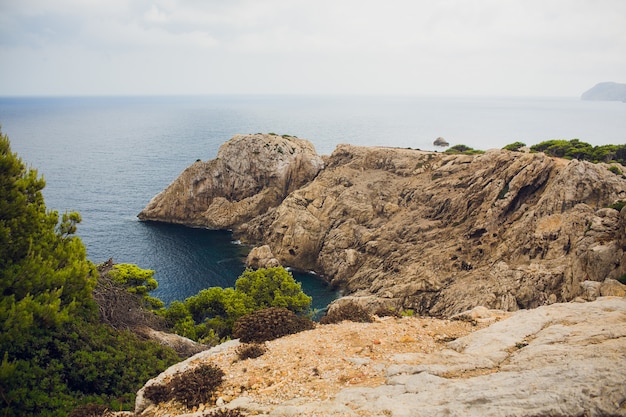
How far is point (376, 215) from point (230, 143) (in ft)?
137

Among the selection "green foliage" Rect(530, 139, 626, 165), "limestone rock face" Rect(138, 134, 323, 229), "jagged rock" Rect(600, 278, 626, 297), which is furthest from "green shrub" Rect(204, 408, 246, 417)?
"limestone rock face" Rect(138, 134, 323, 229)

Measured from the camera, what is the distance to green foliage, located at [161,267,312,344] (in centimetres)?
3759

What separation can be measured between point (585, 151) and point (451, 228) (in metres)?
26.3

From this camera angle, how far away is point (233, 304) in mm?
38750

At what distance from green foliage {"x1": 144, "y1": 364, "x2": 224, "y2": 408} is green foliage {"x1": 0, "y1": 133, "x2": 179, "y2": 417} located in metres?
3.74

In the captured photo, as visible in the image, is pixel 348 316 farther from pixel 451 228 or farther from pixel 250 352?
pixel 451 228

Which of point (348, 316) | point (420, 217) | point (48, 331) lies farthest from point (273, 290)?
point (420, 217)

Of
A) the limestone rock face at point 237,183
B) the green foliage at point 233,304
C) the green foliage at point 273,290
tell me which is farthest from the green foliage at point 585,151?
the green foliage at point 233,304

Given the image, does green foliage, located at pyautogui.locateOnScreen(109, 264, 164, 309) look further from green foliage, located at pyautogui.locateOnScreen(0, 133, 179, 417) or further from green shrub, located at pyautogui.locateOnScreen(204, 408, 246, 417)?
green shrub, located at pyautogui.locateOnScreen(204, 408, 246, 417)

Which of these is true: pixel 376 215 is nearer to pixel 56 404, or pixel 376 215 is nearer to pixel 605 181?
pixel 605 181

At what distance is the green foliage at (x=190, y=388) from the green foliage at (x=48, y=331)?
3745 millimetres

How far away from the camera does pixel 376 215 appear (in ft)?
246

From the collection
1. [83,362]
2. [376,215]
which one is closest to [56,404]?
[83,362]

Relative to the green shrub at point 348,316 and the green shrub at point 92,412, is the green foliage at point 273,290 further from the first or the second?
the green shrub at point 92,412
